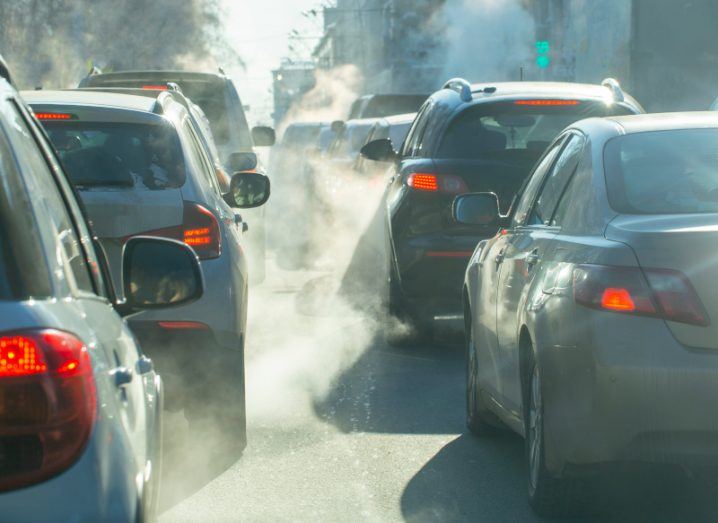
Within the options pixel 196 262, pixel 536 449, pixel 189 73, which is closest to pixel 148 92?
pixel 536 449

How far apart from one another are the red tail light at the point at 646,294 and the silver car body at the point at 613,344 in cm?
2

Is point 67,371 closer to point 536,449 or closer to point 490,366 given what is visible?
A: point 536,449

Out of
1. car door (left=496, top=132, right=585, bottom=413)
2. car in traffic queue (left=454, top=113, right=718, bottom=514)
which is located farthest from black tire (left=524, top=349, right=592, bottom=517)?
car door (left=496, top=132, right=585, bottom=413)

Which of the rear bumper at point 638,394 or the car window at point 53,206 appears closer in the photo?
the car window at point 53,206

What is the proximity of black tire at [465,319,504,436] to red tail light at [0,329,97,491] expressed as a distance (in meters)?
4.64

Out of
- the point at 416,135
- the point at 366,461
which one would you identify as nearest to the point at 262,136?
the point at 416,135

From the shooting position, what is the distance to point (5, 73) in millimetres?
3531

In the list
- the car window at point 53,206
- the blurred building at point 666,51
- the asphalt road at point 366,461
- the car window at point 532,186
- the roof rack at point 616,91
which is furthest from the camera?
the blurred building at point 666,51

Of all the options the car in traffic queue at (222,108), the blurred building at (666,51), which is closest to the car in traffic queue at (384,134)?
the car in traffic queue at (222,108)

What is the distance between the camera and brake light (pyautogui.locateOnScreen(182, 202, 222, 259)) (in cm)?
671

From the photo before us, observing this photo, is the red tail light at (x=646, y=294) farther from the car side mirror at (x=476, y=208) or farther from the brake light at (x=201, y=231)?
the brake light at (x=201, y=231)

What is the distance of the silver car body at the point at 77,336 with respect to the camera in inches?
99.3

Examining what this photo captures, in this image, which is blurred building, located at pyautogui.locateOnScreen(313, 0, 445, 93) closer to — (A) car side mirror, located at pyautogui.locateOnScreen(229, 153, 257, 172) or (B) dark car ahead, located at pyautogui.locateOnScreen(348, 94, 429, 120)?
(B) dark car ahead, located at pyautogui.locateOnScreen(348, 94, 429, 120)

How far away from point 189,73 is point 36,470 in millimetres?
14889
